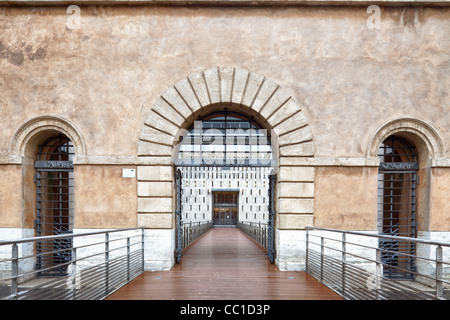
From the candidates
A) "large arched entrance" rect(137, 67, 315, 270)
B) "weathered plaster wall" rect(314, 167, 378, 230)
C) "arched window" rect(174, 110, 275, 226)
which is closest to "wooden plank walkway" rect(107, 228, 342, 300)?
"large arched entrance" rect(137, 67, 315, 270)

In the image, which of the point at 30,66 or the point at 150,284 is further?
the point at 30,66

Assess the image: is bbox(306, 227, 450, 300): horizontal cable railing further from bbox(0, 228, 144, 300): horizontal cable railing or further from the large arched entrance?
bbox(0, 228, 144, 300): horizontal cable railing

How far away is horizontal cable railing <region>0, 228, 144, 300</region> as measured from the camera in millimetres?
4191

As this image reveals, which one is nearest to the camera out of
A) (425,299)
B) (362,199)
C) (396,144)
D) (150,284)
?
(425,299)

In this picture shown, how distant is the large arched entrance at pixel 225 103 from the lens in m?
8.37

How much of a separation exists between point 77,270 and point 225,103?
555cm

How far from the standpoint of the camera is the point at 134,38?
8641 millimetres

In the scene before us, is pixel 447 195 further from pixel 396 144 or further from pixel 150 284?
pixel 150 284

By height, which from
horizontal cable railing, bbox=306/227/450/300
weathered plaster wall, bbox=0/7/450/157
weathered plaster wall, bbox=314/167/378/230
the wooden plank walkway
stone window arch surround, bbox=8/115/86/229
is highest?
weathered plaster wall, bbox=0/7/450/157

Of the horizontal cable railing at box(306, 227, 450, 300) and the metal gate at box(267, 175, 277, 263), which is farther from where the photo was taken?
the metal gate at box(267, 175, 277, 263)

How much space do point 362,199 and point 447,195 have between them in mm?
2258

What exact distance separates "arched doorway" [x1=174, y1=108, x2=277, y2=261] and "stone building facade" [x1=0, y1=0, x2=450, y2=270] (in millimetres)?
865

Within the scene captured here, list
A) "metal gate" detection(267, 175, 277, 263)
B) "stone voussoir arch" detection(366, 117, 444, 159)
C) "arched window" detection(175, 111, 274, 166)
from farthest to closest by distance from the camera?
"metal gate" detection(267, 175, 277, 263)
"arched window" detection(175, 111, 274, 166)
"stone voussoir arch" detection(366, 117, 444, 159)

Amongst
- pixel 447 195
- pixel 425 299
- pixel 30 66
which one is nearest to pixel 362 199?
pixel 447 195
